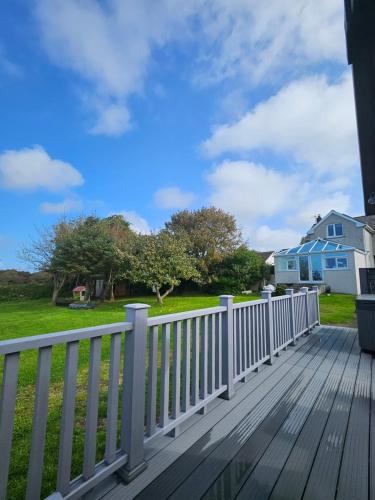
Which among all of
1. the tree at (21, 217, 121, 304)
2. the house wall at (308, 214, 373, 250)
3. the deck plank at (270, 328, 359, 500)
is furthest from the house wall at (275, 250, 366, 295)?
the deck plank at (270, 328, 359, 500)

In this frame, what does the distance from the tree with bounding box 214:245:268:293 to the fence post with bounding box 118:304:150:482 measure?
1659 centimetres

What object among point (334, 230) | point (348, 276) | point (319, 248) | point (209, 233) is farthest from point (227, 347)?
point (334, 230)

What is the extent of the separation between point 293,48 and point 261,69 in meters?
1.07

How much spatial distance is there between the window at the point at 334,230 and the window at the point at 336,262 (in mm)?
3038

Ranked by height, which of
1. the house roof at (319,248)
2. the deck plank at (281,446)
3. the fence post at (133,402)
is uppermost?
the house roof at (319,248)

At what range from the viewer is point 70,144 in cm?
1030

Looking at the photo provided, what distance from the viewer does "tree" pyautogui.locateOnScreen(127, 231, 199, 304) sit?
11836mm

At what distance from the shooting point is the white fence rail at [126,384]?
39.6 inches

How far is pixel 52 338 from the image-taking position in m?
1.05

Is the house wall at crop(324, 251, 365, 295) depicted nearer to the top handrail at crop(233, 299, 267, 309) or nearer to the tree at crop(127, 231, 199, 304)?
the tree at crop(127, 231, 199, 304)

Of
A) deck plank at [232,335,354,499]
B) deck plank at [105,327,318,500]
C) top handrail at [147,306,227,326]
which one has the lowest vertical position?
deck plank at [105,327,318,500]

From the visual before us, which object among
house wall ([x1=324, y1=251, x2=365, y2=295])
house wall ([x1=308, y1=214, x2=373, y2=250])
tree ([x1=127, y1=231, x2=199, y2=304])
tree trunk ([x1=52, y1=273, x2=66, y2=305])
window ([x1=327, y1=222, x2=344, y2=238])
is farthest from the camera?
window ([x1=327, y1=222, x2=344, y2=238])

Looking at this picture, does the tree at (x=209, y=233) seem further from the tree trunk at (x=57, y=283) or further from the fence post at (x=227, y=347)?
the fence post at (x=227, y=347)

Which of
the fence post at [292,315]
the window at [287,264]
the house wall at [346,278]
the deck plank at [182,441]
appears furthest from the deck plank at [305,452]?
the window at [287,264]
